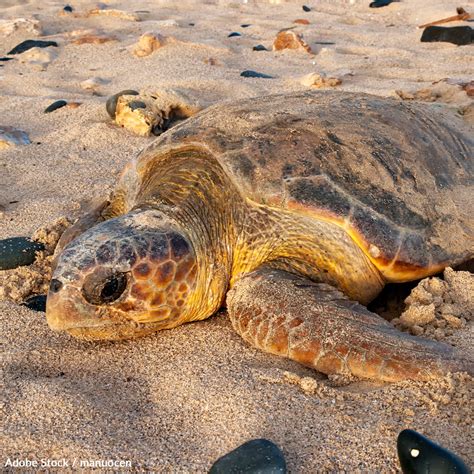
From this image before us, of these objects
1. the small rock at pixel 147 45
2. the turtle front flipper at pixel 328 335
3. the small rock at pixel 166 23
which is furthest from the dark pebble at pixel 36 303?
the small rock at pixel 166 23

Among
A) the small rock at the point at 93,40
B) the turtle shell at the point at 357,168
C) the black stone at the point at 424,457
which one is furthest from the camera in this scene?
the small rock at the point at 93,40

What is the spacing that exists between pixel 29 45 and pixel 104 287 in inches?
193

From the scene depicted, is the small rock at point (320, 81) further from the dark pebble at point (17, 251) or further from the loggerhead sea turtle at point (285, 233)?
the dark pebble at point (17, 251)

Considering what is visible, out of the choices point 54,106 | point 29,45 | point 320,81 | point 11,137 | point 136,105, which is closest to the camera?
point 11,137

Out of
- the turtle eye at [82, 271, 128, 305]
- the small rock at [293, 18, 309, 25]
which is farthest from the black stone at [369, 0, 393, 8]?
the turtle eye at [82, 271, 128, 305]

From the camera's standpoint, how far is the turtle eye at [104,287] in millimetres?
1949

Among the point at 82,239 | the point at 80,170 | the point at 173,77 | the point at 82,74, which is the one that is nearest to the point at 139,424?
the point at 82,239

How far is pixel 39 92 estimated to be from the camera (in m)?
4.97

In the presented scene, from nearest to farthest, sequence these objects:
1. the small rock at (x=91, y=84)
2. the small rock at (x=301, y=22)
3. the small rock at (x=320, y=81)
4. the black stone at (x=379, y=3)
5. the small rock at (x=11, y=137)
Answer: the small rock at (x=11, y=137) < the small rock at (x=320, y=81) < the small rock at (x=91, y=84) < the small rock at (x=301, y=22) < the black stone at (x=379, y=3)

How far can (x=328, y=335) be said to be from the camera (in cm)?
188

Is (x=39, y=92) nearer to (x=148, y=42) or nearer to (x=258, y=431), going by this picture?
(x=148, y=42)

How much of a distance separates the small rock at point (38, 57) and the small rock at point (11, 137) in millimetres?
1851

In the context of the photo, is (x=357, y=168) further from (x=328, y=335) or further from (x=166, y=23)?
(x=166, y=23)

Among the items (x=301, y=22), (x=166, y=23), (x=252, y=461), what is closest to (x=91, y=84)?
(x=166, y=23)
